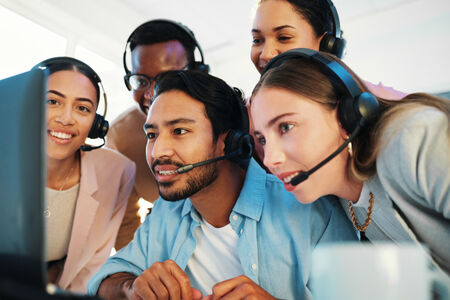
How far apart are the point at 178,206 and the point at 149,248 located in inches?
8.3

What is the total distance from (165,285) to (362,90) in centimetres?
77

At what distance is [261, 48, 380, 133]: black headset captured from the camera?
893 millimetres

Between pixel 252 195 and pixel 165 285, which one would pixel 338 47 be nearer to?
pixel 252 195

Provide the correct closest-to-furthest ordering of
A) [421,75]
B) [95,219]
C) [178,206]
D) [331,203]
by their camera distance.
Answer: [331,203], [178,206], [95,219], [421,75]

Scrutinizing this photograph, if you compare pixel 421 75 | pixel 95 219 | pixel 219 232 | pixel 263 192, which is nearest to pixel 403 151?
pixel 263 192

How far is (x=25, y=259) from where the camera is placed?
393mm

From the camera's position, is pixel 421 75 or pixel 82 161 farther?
pixel 421 75

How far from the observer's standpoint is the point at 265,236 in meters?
1.23

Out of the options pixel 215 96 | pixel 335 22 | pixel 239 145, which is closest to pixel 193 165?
pixel 239 145

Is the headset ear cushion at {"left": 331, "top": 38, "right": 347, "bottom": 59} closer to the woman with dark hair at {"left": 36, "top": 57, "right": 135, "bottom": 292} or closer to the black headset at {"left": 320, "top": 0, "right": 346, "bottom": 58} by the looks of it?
the black headset at {"left": 320, "top": 0, "right": 346, "bottom": 58}

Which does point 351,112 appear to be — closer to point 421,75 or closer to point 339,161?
point 339,161

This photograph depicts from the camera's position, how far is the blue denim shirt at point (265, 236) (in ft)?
3.78

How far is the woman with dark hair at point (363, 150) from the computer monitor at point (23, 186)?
0.66m

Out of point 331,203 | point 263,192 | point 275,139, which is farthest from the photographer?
point 263,192
